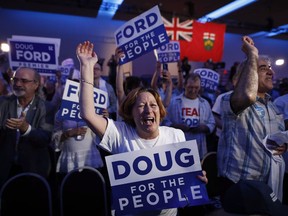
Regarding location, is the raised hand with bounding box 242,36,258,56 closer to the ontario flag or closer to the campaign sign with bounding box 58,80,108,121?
the campaign sign with bounding box 58,80,108,121

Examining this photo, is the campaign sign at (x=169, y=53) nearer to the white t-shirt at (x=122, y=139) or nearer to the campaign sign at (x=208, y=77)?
the campaign sign at (x=208, y=77)

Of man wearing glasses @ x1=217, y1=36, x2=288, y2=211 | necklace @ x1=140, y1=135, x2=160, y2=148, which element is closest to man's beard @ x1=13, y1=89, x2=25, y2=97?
necklace @ x1=140, y1=135, x2=160, y2=148

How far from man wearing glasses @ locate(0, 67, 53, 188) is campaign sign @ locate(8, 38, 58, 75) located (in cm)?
153

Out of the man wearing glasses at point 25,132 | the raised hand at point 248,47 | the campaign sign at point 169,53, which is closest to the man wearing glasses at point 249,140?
the raised hand at point 248,47

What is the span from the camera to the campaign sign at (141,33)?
3.17 metres

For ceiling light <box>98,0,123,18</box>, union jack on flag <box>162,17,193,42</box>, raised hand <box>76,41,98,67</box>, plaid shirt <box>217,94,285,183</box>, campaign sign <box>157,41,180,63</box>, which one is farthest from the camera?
ceiling light <box>98,0,123,18</box>

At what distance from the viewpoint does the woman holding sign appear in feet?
5.34

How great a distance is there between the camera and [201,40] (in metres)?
7.34

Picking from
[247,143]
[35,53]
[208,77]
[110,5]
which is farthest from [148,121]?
[110,5]

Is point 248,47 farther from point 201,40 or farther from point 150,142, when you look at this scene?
point 201,40

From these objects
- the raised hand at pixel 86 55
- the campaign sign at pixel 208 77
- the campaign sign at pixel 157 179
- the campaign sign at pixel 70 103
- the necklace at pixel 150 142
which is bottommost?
the campaign sign at pixel 157 179

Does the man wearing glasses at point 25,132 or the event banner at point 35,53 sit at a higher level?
the event banner at point 35,53

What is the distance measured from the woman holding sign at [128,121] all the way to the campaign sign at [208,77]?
3.52m

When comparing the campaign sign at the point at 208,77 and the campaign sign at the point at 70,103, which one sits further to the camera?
the campaign sign at the point at 208,77
